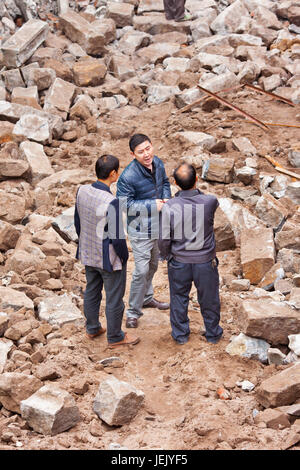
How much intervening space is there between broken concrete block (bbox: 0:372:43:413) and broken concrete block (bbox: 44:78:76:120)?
7391 millimetres

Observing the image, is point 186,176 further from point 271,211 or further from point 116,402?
point 271,211

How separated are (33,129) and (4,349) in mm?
5834

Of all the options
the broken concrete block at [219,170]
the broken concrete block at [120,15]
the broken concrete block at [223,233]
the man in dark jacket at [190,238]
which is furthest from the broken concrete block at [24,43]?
the man in dark jacket at [190,238]

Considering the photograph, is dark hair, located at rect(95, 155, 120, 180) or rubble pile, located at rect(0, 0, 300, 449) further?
dark hair, located at rect(95, 155, 120, 180)

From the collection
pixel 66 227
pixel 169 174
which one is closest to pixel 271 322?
pixel 66 227

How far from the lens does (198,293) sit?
192 inches

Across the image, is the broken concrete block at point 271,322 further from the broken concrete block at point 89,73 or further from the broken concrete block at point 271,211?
the broken concrete block at point 89,73

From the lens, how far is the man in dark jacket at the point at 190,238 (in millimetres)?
4719

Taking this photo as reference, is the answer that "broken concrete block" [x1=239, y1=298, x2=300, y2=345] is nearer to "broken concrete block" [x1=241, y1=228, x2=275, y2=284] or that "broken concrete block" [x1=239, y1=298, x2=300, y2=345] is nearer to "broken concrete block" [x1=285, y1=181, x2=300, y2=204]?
"broken concrete block" [x1=241, y1=228, x2=275, y2=284]

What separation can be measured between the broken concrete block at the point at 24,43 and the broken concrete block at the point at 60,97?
1.21 metres

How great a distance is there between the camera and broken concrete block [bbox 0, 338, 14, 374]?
14.9ft

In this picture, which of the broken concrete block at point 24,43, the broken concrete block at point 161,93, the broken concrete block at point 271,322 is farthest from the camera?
the broken concrete block at point 24,43

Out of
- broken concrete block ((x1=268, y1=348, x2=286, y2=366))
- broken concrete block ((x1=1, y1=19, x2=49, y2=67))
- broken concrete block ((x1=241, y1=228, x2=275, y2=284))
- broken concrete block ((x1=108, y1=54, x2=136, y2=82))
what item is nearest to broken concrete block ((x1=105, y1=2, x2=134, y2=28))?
broken concrete block ((x1=108, y1=54, x2=136, y2=82))

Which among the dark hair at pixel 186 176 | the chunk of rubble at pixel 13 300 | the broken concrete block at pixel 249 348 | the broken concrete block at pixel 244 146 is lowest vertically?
the broken concrete block at pixel 244 146
